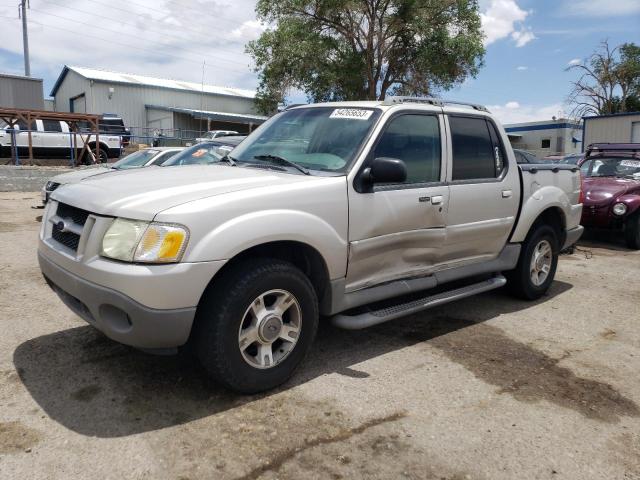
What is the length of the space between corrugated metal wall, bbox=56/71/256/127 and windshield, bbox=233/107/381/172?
127ft

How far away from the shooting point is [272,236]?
3166mm

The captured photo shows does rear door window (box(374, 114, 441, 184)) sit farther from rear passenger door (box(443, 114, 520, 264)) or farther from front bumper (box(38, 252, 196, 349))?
front bumper (box(38, 252, 196, 349))

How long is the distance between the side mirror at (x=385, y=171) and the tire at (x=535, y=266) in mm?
2325

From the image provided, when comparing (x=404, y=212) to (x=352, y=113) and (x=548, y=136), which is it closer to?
(x=352, y=113)

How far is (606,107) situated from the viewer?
41.0 m

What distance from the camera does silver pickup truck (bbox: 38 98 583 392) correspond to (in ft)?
9.51

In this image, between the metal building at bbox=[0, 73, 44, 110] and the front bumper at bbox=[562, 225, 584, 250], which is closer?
the front bumper at bbox=[562, 225, 584, 250]

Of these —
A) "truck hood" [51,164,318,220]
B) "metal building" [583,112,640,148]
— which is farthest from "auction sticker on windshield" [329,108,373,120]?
"metal building" [583,112,640,148]

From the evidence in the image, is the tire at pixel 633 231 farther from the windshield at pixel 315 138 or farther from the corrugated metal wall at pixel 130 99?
the corrugated metal wall at pixel 130 99

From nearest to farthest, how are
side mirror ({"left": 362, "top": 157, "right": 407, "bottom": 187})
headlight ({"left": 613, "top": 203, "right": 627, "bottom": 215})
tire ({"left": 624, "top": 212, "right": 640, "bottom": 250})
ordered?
side mirror ({"left": 362, "top": 157, "right": 407, "bottom": 187}), headlight ({"left": 613, "top": 203, "right": 627, "bottom": 215}), tire ({"left": 624, "top": 212, "right": 640, "bottom": 250})

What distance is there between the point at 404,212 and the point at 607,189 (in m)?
6.67

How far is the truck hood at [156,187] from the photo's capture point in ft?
9.77

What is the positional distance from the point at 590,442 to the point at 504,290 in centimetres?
286

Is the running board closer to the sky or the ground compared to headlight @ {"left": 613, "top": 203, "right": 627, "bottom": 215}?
closer to the ground
